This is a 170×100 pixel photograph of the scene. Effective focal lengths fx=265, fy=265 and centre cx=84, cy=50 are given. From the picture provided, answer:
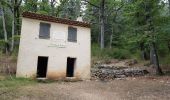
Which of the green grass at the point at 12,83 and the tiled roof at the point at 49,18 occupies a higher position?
the tiled roof at the point at 49,18

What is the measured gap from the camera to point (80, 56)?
23812mm

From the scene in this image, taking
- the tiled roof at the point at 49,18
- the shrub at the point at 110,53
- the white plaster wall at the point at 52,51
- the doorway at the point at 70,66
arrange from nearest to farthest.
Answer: the white plaster wall at the point at 52,51 → the tiled roof at the point at 49,18 → the doorway at the point at 70,66 → the shrub at the point at 110,53

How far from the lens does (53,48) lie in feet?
73.0

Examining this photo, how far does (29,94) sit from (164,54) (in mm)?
22798

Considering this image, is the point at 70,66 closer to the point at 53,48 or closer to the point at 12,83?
the point at 53,48

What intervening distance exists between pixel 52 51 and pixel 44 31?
1.79m

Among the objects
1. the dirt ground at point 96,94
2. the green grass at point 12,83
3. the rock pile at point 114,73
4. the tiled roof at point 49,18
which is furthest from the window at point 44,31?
the rock pile at point 114,73

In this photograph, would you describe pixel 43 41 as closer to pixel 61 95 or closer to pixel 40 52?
pixel 40 52

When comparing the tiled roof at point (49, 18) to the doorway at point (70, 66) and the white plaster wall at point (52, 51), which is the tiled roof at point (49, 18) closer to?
the white plaster wall at point (52, 51)

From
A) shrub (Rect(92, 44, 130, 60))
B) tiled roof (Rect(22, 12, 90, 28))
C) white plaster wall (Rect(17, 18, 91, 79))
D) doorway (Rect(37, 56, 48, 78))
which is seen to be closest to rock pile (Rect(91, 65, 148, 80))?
white plaster wall (Rect(17, 18, 91, 79))

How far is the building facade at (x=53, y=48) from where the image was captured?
21016 millimetres

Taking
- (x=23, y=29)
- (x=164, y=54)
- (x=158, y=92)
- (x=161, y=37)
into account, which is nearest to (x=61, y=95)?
(x=158, y=92)

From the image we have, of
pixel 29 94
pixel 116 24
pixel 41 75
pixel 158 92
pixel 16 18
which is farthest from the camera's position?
pixel 116 24

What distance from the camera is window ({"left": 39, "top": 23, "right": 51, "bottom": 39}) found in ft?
71.7
